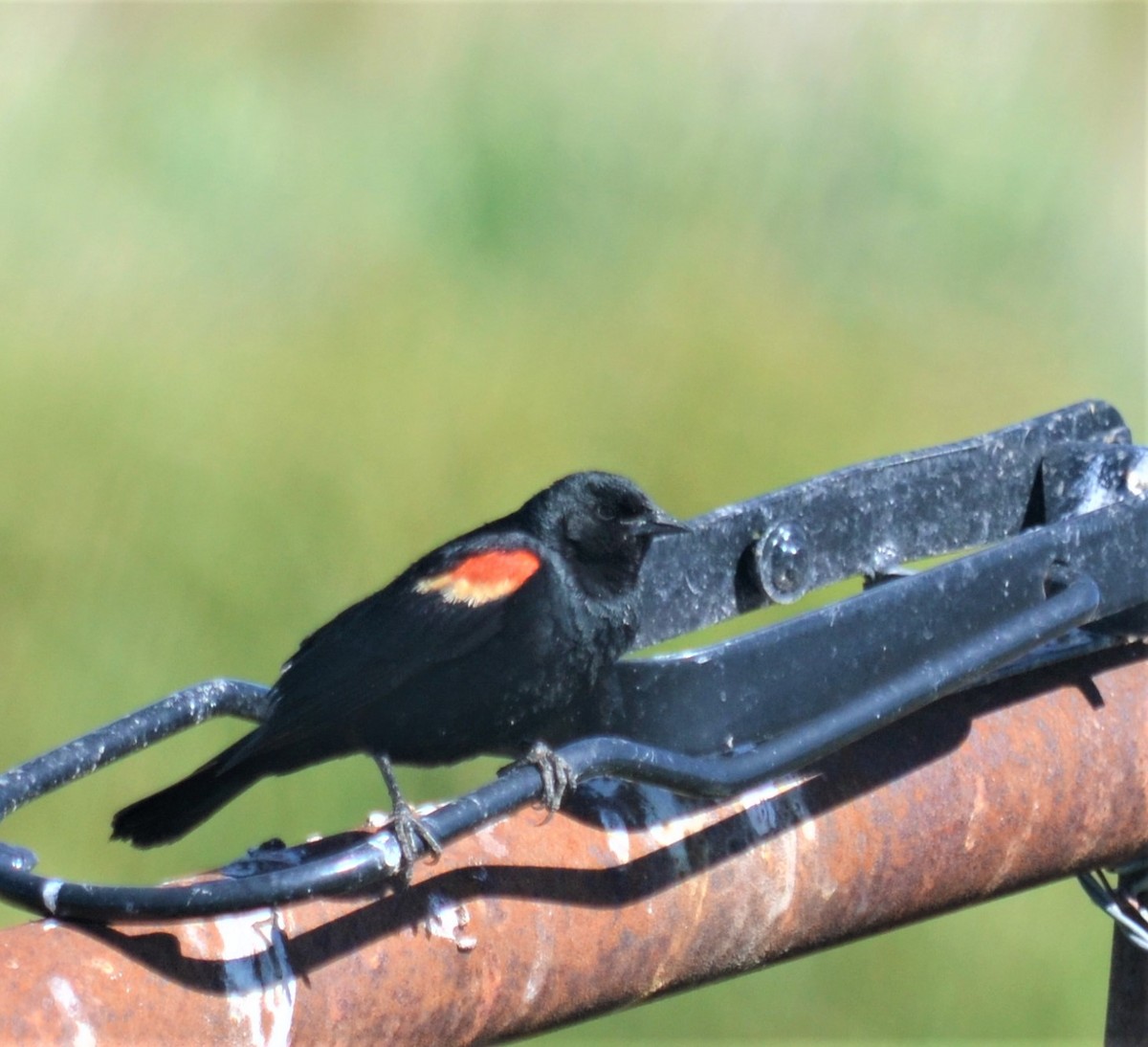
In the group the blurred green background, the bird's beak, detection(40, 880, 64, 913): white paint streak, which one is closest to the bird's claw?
detection(40, 880, 64, 913): white paint streak

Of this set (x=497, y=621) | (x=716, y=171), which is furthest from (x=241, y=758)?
(x=716, y=171)

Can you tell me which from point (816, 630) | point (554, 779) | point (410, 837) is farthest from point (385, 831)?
point (816, 630)

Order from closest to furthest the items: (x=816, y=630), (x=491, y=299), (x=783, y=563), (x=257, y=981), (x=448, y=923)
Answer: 1. (x=257, y=981)
2. (x=448, y=923)
3. (x=816, y=630)
4. (x=783, y=563)
5. (x=491, y=299)

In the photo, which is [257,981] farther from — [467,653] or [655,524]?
[655,524]

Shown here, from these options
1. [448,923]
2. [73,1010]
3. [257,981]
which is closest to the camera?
[73,1010]

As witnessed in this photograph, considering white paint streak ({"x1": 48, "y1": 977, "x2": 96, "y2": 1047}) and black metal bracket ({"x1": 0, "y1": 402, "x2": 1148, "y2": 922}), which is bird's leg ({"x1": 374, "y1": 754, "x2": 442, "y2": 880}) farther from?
white paint streak ({"x1": 48, "y1": 977, "x2": 96, "y2": 1047})

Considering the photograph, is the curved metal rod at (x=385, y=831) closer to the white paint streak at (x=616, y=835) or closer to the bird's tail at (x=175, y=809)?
the white paint streak at (x=616, y=835)
